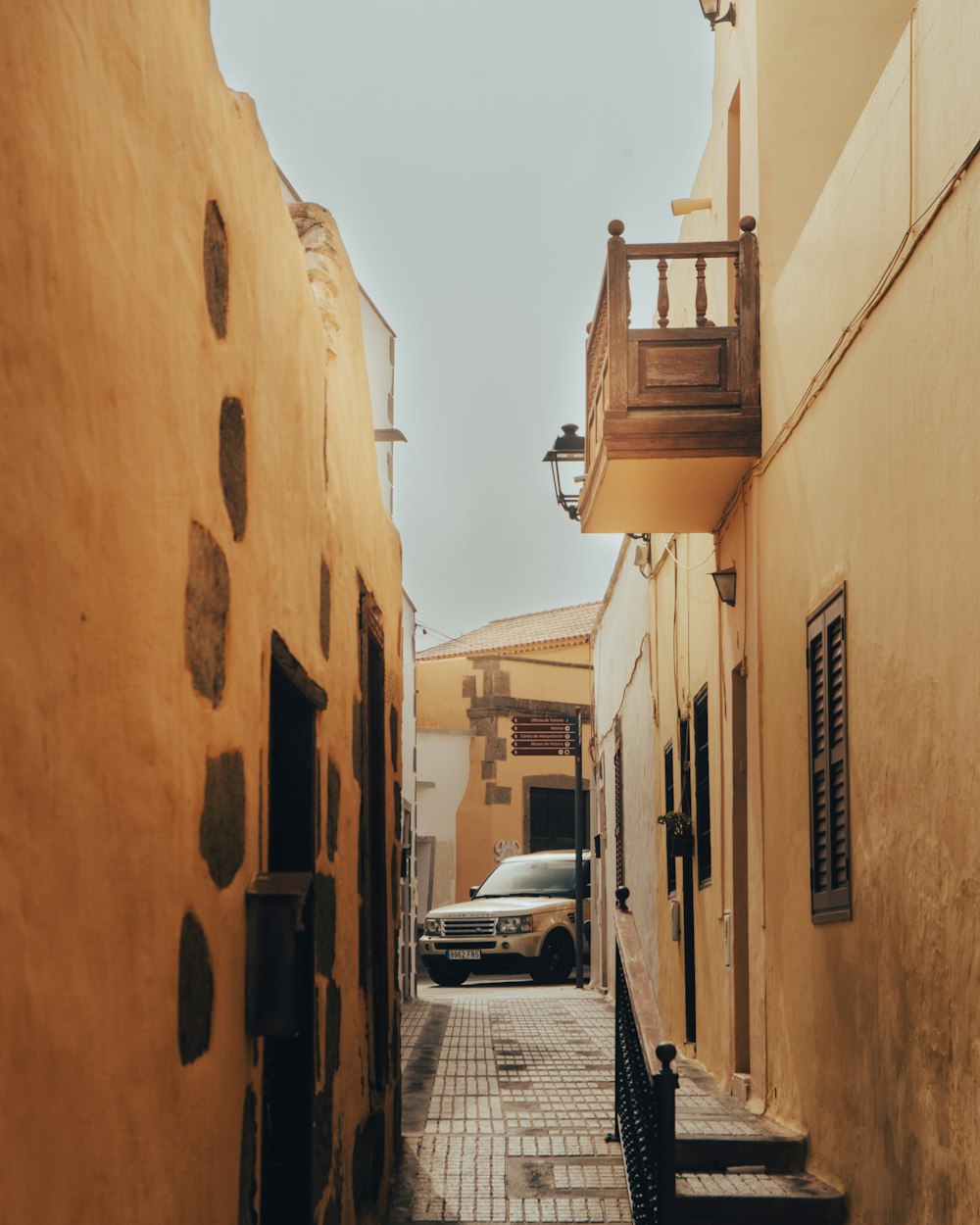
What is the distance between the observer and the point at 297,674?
4254 millimetres

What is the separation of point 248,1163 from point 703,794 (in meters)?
6.88

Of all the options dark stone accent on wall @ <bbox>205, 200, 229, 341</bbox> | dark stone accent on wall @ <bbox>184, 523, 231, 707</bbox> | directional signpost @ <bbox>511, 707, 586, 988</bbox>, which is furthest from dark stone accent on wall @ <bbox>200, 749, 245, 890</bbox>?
directional signpost @ <bbox>511, 707, 586, 988</bbox>

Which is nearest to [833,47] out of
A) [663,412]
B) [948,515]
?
[663,412]

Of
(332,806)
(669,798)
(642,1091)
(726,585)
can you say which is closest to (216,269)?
(332,806)

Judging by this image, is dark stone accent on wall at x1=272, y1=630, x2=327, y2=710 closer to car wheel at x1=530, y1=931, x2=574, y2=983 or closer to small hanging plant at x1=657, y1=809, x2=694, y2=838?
small hanging plant at x1=657, y1=809, x2=694, y2=838

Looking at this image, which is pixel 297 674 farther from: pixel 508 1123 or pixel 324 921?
pixel 508 1123

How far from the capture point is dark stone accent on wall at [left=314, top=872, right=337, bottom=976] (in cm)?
465

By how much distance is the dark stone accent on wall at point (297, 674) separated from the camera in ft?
12.9

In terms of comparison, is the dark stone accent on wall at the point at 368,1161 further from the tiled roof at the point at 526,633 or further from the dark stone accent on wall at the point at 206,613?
the tiled roof at the point at 526,633

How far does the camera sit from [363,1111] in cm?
555

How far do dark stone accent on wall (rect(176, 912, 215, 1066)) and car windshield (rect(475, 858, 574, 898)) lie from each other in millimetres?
17370

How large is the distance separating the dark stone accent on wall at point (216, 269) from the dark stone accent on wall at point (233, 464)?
169 mm

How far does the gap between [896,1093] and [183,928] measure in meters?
2.93

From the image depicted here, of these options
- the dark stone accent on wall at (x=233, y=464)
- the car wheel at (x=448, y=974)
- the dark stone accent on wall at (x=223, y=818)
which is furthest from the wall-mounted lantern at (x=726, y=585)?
the car wheel at (x=448, y=974)
